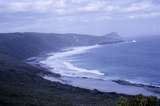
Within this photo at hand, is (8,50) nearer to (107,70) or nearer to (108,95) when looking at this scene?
(107,70)

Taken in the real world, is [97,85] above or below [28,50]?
below

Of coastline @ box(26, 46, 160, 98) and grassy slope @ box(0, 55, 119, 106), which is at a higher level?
coastline @ box(26, 46, 160, 98)

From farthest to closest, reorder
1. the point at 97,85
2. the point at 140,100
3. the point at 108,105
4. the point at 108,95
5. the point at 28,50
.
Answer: the point at 28,50
the point at 97,85
the point at 108,95
the point at 108,105
the point at 140,100

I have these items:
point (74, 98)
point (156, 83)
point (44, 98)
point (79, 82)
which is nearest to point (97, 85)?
point (79, 82)

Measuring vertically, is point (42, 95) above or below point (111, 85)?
below

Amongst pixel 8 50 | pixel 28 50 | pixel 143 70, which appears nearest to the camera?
pixel 143 70

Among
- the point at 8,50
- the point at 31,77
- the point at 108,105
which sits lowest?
the point at 108,105

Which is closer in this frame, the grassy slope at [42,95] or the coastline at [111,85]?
the grassy slope at [42,95]

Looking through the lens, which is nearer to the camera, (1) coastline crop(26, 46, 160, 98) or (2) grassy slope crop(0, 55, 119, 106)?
(2) grassy slope crop(0, 55, 119, 106)

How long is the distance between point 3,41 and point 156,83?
101288mm

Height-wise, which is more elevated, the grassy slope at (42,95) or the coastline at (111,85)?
the coastline at (111,85)

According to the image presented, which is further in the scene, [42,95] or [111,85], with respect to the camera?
[111,85]

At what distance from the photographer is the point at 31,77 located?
7919cm

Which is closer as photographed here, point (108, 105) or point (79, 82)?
point (108, 105)
